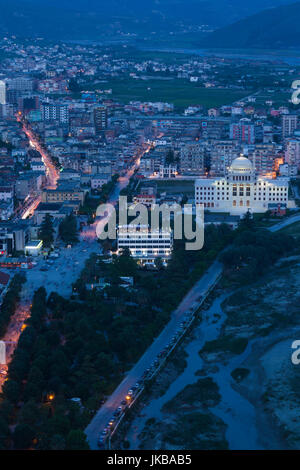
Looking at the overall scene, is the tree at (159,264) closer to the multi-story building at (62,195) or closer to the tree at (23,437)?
the multi-story building at (62,195)

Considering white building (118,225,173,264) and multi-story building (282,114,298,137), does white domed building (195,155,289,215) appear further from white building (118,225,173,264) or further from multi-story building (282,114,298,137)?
multi-story building (282,114,298,137)

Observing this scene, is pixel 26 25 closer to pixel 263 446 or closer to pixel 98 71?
pixel 98 71

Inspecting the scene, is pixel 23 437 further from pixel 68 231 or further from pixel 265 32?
pixel 265 32

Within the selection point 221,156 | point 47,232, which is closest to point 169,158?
point 221,156

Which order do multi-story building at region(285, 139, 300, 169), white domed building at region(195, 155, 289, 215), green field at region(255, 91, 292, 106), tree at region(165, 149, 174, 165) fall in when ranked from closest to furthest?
white domed building at region(195, 155, 289, 215)
multi-story building at region(285, 139, 300, 169)
tree at region(165, 149, 174, 165)
green field at region(255, 91, 292, 106)

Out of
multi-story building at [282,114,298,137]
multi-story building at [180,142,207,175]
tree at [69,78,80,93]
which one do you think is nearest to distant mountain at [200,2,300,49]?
tree at [69,78,80,93]

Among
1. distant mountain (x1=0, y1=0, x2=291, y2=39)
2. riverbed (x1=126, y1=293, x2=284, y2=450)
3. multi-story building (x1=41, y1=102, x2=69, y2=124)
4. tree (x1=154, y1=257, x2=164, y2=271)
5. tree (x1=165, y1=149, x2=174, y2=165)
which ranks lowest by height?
riverbed (x1=126, y1=293, x2=284, y2=450)

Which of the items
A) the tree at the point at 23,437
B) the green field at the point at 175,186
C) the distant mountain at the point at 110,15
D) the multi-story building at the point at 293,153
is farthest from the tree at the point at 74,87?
the tree at the point at 23,437

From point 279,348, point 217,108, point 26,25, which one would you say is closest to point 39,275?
point 279,348
